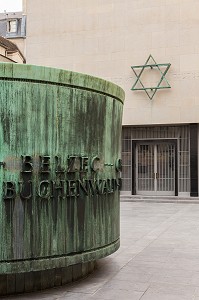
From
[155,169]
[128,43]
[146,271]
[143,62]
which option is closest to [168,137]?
[155,169]

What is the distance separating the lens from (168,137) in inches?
933

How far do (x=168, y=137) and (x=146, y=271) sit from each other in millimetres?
17218

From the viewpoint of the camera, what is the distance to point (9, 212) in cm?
514

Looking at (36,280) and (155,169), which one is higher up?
(155,169)

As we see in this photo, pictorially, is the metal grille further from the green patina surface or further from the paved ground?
the green patina surface

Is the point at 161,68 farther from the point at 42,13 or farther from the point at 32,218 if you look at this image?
the point at 32,218

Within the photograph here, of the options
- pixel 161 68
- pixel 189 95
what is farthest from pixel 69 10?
pixel 189 95

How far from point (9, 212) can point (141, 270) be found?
2795 millimetres

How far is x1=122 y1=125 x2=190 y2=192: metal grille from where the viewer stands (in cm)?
2344

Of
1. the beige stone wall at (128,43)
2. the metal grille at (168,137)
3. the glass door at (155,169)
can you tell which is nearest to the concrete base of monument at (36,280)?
the beige stone wall at (128,43)

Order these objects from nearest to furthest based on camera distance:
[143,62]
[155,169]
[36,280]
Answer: [36,280]
[143,62]
[155,169]

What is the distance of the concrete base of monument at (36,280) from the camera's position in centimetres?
555

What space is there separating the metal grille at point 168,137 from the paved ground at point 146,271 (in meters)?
11.3

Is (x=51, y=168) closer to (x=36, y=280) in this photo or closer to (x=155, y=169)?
(x=36, y=280)
